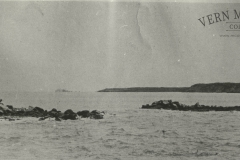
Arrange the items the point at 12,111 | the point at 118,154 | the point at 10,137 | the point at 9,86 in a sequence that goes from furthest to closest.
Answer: the point at 12,111, the point at 9,86, the point at 10,137, the point at 118,154

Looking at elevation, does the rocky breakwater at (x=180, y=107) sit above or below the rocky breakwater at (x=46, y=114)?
above

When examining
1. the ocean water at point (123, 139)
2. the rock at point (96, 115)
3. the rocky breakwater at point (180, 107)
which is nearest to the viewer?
the ocean water at point (123, 139)

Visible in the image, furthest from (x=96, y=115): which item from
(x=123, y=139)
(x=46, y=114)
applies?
(x=123, y=139)

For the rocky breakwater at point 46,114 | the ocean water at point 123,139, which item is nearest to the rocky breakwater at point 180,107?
the ocean water at point 123,139

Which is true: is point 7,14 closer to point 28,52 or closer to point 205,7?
point 28,52

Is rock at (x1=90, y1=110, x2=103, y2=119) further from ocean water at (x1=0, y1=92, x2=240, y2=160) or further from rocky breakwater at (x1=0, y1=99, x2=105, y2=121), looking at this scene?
ocean water at (x1=0, y1=92, x2=240, y2=160)

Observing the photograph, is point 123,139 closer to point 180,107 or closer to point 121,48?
point 121,48

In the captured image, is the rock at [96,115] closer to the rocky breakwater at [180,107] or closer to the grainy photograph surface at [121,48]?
the grainy photograph surface at [121,48]

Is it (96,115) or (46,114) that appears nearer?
(96,115)

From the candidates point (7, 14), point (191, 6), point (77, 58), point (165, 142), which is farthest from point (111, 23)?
point (165, 142)

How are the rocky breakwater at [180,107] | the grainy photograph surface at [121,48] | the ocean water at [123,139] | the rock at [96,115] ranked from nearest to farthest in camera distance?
the ocean water at [123,139] → the grainy photograph surface at [121,48] → the rock at [96,115] → the rocky breakwater at [180,107]

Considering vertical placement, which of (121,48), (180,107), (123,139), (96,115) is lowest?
(123,139)
